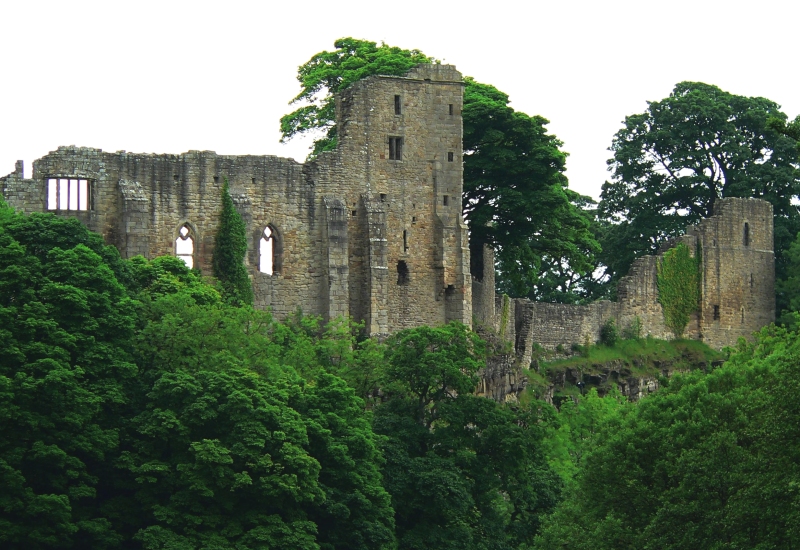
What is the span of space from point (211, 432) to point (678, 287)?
34.2 m

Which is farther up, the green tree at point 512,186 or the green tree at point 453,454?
the green tree at point 512,186

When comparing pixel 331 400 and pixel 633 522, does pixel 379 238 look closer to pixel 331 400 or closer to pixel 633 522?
pixel 331 400

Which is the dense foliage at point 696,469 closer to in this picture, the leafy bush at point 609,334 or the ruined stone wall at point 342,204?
the ruined stone wall at point 342,204

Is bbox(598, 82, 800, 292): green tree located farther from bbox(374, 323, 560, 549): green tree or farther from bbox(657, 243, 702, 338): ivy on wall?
bbox(374, 323, 560, 549): green tree

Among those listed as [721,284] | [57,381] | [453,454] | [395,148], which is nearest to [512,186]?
[395,148]

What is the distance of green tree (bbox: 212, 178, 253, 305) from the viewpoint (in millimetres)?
74750

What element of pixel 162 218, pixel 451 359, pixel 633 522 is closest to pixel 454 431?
pixel 451 359

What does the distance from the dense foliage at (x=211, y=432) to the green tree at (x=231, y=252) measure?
5.33 m

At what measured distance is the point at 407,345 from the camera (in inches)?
2672

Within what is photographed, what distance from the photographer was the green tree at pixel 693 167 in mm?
97062

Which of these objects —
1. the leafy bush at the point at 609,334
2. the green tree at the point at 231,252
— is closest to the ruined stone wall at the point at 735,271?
the leafy bush at the point at 609,334

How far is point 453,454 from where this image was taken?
217 feet

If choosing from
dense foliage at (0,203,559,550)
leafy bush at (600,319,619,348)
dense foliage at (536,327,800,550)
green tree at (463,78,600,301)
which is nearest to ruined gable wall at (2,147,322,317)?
dense foliage at (0,203,559,550)

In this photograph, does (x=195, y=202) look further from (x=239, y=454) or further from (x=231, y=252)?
(x=239, y=454)
